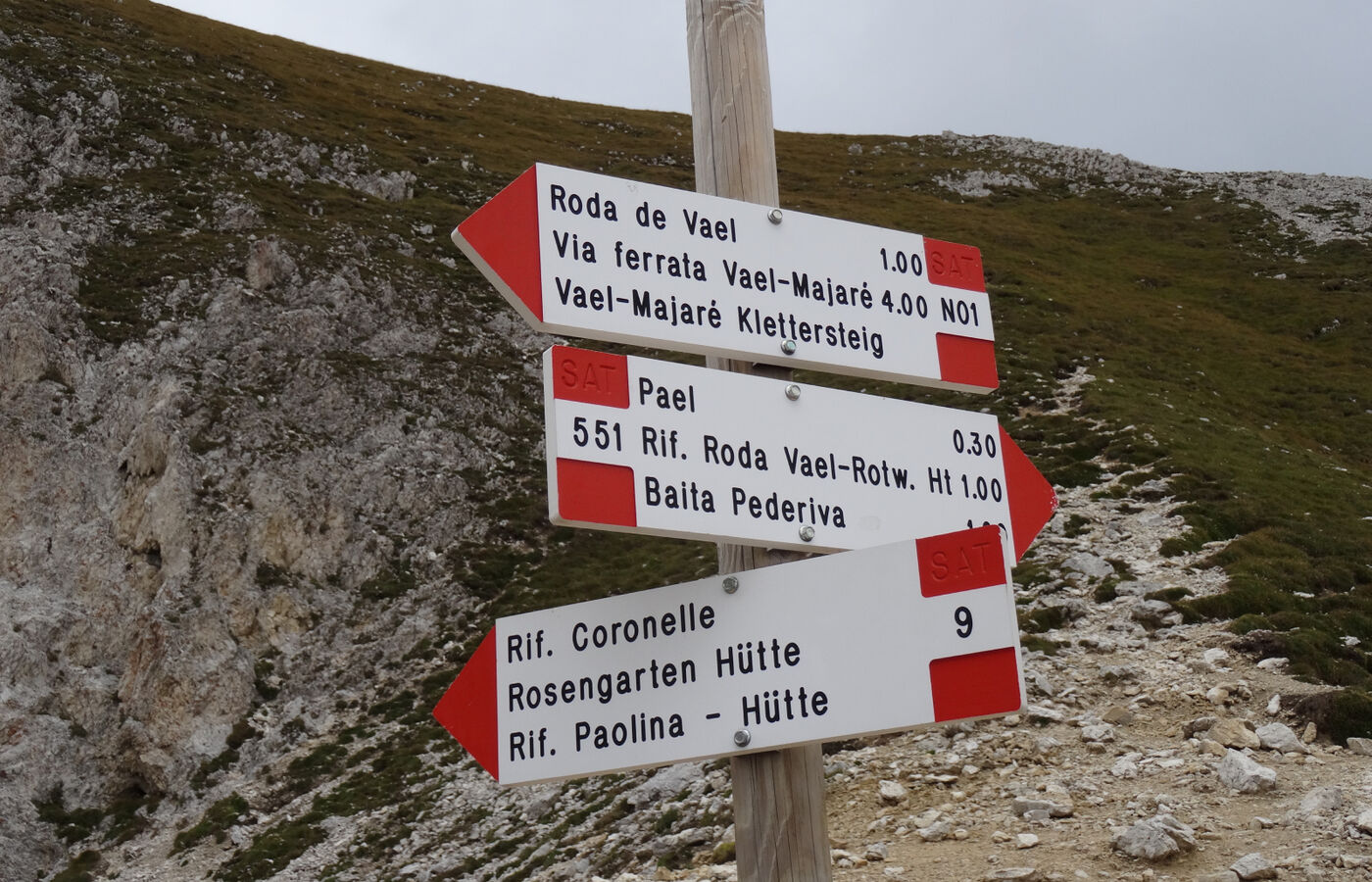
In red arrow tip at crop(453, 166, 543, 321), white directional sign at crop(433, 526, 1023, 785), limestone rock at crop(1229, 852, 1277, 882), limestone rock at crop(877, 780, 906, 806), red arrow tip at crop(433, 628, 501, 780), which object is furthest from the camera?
limestone rock at crop(877, 780, 906, 806)

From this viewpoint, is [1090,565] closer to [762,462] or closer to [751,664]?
[762,462]

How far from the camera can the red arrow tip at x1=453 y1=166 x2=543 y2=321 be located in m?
3.72

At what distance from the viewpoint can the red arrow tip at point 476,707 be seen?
12.9 ft

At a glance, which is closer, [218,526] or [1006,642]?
[1006,642]

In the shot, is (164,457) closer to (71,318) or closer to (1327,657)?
(71,318)

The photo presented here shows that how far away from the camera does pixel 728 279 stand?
4062mm

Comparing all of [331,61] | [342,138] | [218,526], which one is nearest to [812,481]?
[218,526]

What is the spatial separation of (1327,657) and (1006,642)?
42.8 feet

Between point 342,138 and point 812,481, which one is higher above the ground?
point 342,138

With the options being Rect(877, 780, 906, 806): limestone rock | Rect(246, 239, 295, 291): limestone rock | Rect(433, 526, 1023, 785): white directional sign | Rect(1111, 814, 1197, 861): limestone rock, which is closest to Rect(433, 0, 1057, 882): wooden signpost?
Rect(433, 526, 1023, 785): white directional sign

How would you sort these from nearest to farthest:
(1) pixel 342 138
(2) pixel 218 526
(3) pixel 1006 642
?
(3) pixel 1006 642, (2) pixel 218 526, (1) pixel 342 138

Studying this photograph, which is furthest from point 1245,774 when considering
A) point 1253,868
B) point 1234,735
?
point 1253,868

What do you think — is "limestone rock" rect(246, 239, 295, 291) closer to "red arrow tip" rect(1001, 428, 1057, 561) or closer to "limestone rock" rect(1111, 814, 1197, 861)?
"limestone rock" rect(1111, 814, 1197, 861)

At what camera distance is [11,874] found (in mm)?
22828
